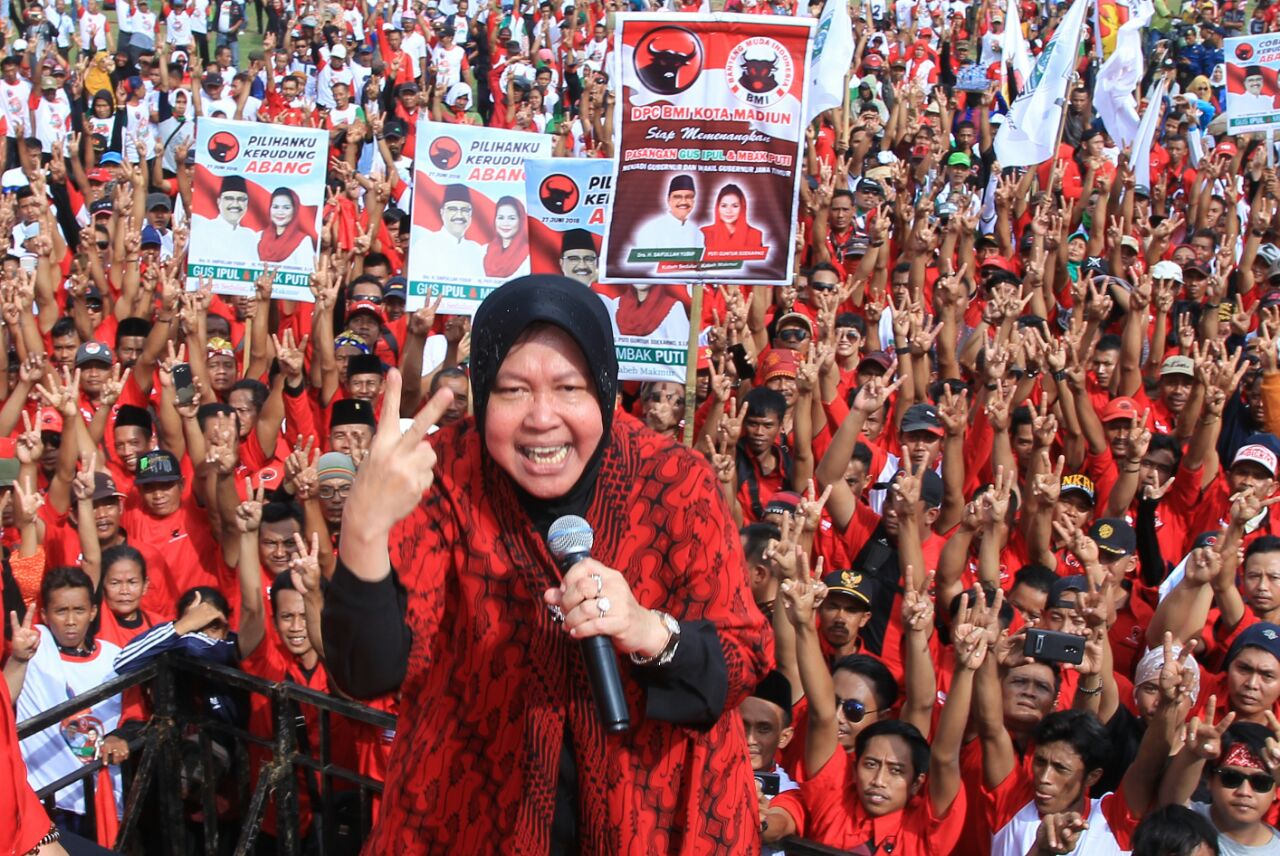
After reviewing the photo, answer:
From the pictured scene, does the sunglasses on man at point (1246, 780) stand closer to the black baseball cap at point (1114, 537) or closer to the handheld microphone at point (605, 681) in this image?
the black baseball cap at point (1114, 537)

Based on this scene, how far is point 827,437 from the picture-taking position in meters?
6.77

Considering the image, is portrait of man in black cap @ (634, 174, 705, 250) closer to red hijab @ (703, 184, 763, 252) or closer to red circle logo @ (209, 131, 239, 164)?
red hijab @ (703, 184, 763, 252)

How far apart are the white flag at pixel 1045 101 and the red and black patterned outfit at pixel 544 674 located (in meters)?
8.84

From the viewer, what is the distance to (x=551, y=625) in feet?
6.19

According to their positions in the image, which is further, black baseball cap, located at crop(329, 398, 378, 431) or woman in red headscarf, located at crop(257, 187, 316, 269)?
woman in red headscarf, located at crop(257, 187, 316, 269)

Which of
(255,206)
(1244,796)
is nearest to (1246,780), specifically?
(1244,796)

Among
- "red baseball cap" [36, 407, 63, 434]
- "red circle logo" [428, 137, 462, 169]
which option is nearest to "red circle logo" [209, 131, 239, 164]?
"red circle logo" [428, 137, 462, 169]

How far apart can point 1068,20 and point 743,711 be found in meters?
7.86

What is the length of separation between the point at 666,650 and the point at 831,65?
332 inches

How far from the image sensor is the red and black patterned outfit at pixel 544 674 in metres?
1.87

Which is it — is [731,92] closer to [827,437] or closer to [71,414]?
[827,437]

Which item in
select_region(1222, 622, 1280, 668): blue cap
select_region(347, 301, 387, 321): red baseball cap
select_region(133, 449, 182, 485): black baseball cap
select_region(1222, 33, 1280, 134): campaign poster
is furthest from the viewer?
select_region(1222, 33, 1280, 134): campaign poster

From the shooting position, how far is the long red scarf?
21.3 feet

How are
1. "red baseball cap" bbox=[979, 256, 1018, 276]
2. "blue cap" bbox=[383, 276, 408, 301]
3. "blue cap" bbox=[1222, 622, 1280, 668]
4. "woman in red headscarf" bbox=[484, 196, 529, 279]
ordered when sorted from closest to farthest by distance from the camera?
"blue cap" bbox=[1222, 622, 1280, 668] < "woman in red headscarf" bbox=[484, 196, 529, 279] < "blue cap" bbox=[383, 276, 408, 301] < "red baseball cap" bbox=[979, 256, 1018, 276]
